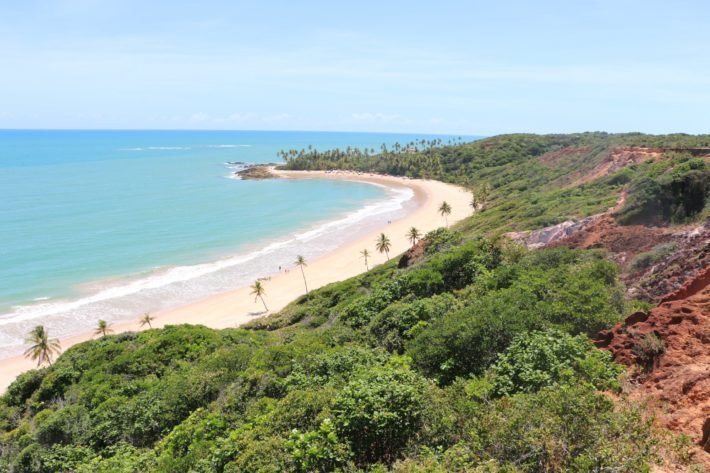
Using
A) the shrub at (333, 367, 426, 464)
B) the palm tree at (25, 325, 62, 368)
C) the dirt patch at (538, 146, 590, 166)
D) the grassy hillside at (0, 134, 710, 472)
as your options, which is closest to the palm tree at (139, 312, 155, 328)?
the palm tree at (25, 325, 62, 368)

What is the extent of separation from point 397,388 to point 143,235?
64.1 m

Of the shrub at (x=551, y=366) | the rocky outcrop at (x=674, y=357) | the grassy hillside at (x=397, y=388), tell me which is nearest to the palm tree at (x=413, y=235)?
the grassy hillside at (x=397, y=388)

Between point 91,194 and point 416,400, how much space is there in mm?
102889

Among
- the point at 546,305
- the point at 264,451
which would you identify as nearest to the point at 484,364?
the point at 546,305

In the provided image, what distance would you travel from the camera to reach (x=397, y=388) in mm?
9789

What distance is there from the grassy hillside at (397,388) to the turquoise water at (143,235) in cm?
2126

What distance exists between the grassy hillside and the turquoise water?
69.7 ft

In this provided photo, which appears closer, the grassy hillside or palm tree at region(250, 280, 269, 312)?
the grassy hillside

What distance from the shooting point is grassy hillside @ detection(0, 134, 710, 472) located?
26.5ft

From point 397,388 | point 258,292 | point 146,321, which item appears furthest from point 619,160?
point 397,388

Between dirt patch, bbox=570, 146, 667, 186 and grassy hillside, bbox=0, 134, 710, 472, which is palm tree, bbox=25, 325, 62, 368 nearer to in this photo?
grassy hillside, bbox=0, 134, 710, 472

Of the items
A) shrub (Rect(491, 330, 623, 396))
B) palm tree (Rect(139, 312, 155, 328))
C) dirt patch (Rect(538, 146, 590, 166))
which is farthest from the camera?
dirt patch (Rect(538, 146, 590, 166))

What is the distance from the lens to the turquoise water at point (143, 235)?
45.2 meters

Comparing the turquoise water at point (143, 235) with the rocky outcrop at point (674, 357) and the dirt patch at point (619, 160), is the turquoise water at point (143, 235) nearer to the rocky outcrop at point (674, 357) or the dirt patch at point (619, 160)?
the dirt patch at point (619, 160)
